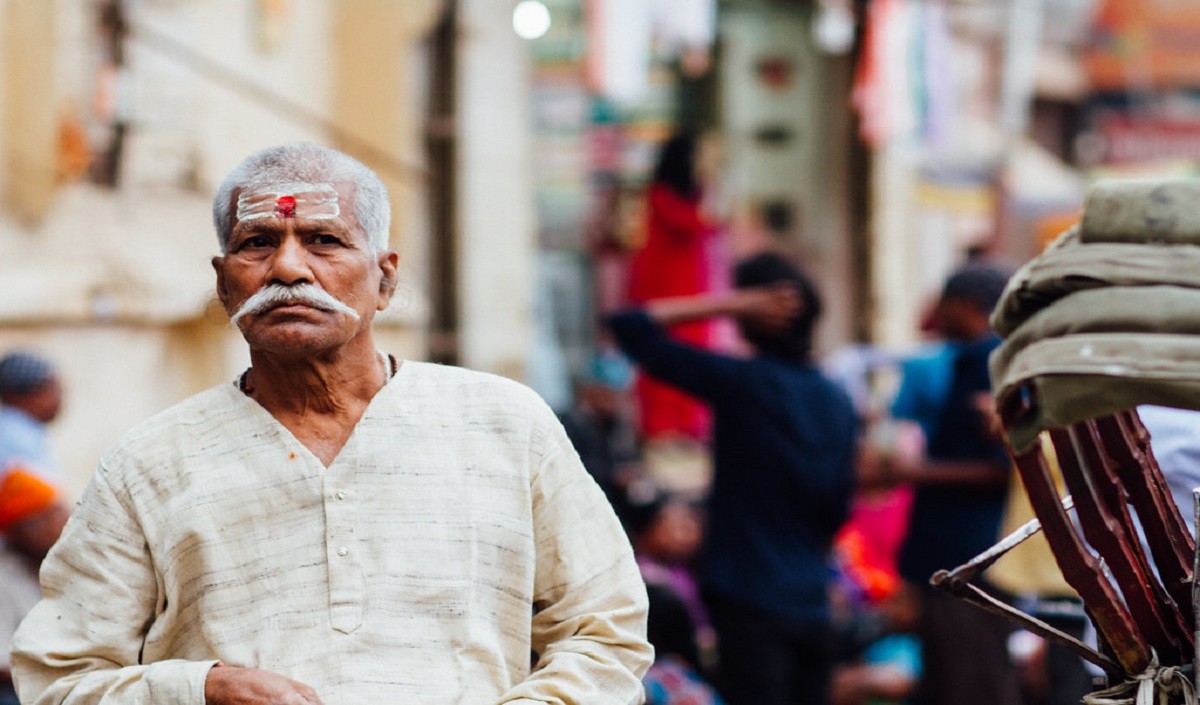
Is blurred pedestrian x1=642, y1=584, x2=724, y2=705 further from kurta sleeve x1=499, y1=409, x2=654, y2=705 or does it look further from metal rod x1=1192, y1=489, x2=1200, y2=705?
metal rod x1=1192, y1=489, x2=1200, y2=705

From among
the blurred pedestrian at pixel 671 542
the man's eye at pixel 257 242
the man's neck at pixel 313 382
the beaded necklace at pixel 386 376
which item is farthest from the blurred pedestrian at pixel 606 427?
the man's eye at pixel 257 242

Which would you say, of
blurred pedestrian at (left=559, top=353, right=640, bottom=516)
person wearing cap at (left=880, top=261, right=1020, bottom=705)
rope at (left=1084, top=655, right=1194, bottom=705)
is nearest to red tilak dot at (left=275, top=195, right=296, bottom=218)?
→ rope at (left=1084, top=655, right=1194, bottom=705)

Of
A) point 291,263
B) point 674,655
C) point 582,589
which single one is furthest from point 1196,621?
point 674,655

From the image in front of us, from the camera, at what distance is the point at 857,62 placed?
1330 cm

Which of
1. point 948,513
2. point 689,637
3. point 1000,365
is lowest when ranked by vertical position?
point 689,637

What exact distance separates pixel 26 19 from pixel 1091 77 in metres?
15.2

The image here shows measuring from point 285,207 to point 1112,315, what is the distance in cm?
131

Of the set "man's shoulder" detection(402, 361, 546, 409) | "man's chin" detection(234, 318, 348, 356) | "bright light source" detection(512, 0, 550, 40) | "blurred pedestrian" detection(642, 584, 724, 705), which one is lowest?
"blurred pedestrian" detection(642, 584, 724, 705)

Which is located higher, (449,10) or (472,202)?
(449,10)

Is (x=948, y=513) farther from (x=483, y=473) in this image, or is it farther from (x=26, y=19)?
(x=26, y=19)

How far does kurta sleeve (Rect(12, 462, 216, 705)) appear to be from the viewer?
8.86ft

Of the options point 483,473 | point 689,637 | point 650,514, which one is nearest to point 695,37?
point 650,514

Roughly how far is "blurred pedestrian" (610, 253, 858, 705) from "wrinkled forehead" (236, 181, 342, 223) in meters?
3.11

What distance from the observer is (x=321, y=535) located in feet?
9.05
